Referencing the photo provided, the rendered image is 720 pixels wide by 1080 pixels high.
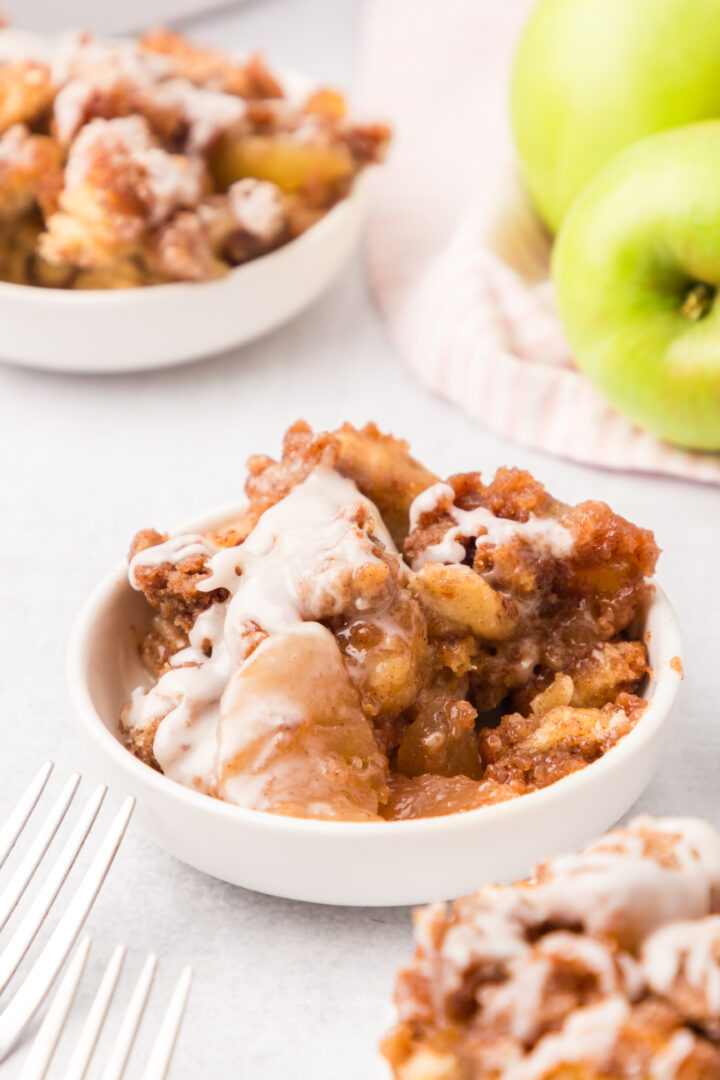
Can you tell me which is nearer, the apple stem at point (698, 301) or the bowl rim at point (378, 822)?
the bowl rim at point (378, 822)

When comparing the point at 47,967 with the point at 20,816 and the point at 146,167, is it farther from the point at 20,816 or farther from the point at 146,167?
the point at 146,167

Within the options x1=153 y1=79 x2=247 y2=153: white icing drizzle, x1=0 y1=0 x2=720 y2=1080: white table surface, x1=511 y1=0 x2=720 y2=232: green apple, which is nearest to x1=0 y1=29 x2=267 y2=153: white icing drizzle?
x1=153 y1=79 x2=247 y2=153: white icing drizzle

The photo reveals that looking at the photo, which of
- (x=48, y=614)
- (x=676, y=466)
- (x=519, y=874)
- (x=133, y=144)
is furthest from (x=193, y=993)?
(x=133, y=144)

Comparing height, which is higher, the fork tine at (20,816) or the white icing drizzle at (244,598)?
the white icing drizzle at (244,598)

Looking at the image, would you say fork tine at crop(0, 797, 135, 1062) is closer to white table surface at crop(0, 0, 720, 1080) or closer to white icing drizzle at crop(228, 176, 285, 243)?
white table surface at crop(0, 0, 720, 1080)

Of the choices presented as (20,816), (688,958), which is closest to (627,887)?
(688,958)

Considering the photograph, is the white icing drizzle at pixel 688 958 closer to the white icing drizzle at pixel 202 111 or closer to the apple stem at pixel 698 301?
the apple stem at pixel 698 301

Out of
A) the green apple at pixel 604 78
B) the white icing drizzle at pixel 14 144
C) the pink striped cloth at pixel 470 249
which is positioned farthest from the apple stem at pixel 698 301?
the white icing drizzle at pixel 14 144
